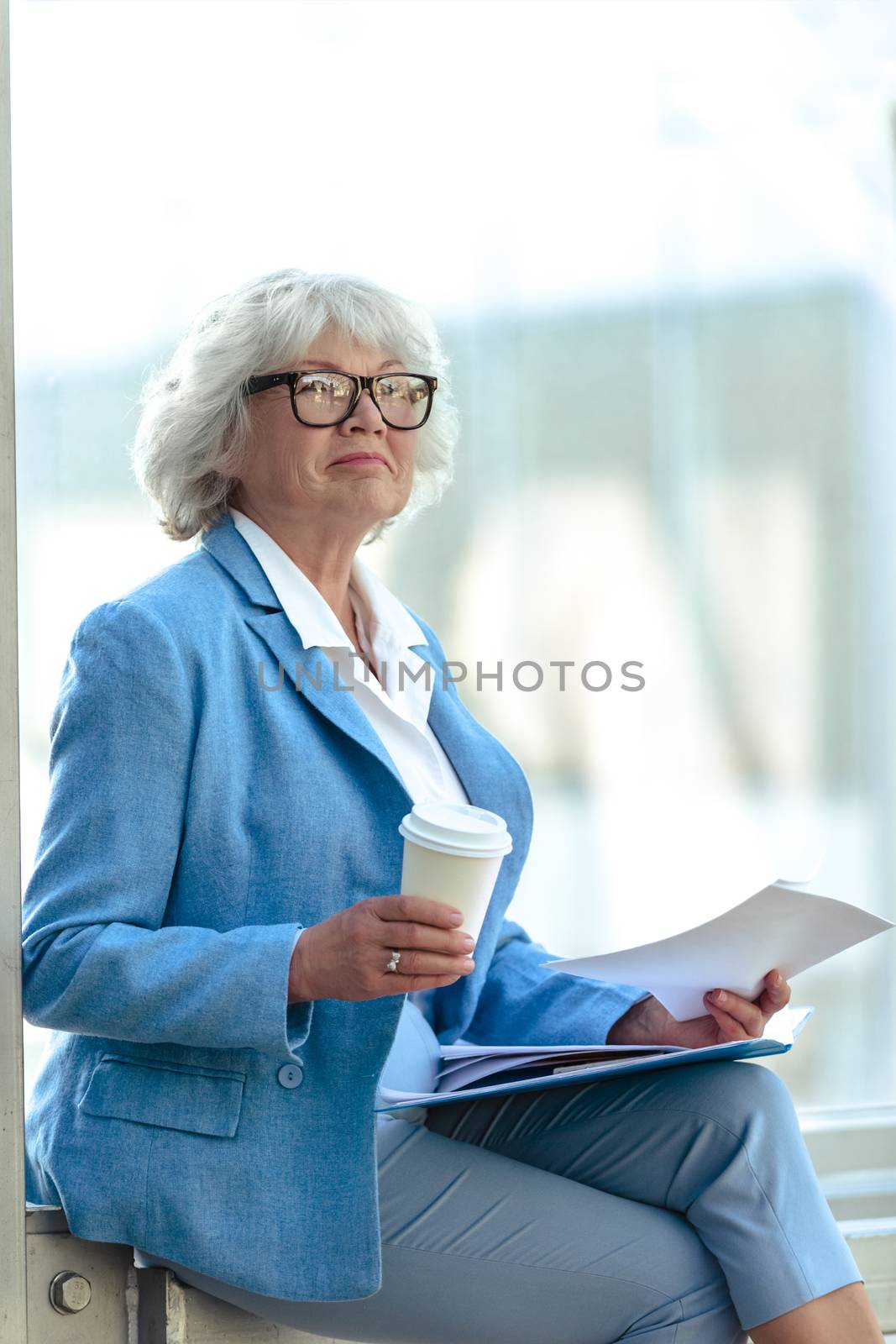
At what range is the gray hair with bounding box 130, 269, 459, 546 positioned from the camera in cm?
167

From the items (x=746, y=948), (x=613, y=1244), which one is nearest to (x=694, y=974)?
(x=746, y=948)

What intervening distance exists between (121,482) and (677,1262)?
1.56 m

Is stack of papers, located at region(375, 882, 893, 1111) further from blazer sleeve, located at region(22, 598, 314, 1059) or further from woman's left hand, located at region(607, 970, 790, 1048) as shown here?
blazer sleeve, located at region(22, 598, 314, 1059)

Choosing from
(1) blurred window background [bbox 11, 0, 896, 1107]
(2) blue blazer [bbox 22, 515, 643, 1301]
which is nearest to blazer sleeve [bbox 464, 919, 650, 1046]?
(2) blue blazer [bbox 22, 515, 643, 1301]

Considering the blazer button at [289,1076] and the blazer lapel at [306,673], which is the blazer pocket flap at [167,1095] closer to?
the blazer button at [289,1076]

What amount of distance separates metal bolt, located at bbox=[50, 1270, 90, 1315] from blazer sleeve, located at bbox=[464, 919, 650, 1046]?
0.55 metres

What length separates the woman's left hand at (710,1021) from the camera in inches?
59.6

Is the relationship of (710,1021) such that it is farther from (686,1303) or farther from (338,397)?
(338,397)

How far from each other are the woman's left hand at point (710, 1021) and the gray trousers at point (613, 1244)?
0.18 ft

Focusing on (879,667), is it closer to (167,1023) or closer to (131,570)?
(131,570)

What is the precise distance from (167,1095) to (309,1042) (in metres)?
0.15

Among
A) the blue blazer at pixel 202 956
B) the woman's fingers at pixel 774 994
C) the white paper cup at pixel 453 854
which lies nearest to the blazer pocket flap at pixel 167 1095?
the blue blazer at pixel 202 956

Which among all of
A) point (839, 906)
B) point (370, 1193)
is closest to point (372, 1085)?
point (370, 1193)

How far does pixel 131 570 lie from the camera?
7.86 ft
